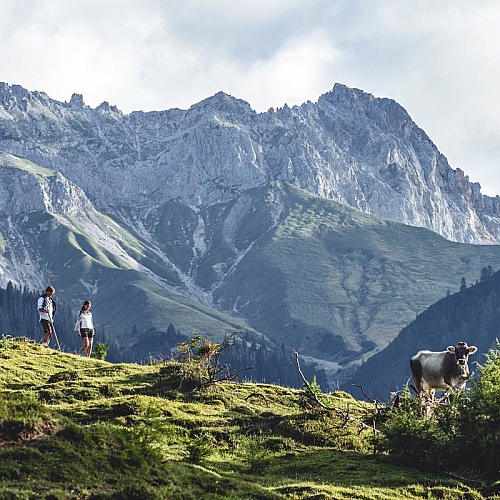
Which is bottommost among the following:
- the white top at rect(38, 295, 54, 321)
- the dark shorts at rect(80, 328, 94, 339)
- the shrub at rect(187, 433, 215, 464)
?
the shrub at rect(187, 433, 215, 464)

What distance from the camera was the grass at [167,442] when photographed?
18375 millimetres

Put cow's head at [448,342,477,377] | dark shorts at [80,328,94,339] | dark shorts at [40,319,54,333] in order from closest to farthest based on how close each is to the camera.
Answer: cow's head at [448,342,477,377] < dark shorts at [40,319,54,333] < dark shorts at [80,328,94,339]

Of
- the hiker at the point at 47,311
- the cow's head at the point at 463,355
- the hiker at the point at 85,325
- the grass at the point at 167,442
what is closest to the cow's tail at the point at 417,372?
the cow's head at the point at 463,355

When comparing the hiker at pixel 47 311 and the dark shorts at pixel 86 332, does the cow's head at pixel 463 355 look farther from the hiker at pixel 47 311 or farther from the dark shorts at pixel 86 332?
the hiker at pixel 47 311

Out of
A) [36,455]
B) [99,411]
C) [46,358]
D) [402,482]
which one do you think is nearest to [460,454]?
[402,482]

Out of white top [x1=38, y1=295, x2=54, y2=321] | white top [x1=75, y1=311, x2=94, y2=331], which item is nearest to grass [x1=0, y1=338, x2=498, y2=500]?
white top [x1=38, y1=295, x2=54, y2=321]

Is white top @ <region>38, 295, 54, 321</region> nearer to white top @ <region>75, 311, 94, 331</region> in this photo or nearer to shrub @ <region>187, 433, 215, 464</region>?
white top @ <region>75, 311, 94, 331</region>

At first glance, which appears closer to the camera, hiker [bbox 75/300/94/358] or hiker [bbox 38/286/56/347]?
hiker [bbox 38/286/56/347]

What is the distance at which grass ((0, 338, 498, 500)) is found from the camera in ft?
60.3

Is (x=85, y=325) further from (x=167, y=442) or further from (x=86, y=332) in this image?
(x=167, y=442)

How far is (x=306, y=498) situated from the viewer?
21125 mm

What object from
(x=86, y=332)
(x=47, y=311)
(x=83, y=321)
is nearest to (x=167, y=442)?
A: (x=47, y=311)

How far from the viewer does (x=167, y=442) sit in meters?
26.8

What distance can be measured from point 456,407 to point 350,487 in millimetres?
6563
